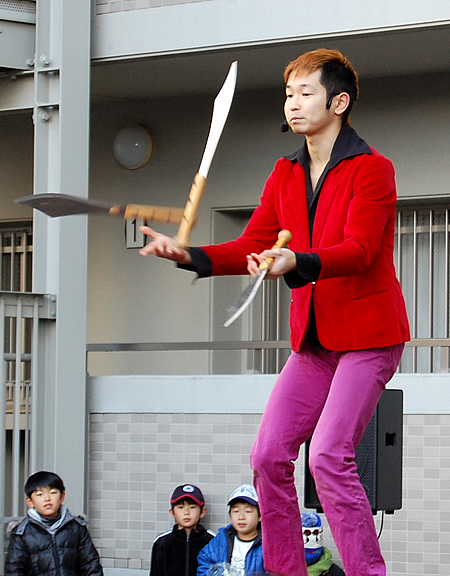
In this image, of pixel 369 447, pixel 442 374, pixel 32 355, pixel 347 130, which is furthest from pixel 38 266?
pixel 347 130

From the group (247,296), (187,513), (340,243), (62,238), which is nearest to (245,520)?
(187,513)

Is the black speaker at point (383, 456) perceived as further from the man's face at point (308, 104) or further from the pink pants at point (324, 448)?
the man's face at point (308, 104)

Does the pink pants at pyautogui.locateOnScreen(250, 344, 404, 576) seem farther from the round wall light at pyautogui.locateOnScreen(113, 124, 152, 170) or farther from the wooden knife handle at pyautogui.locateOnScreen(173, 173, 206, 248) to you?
the round wall light at pyautogui.locateOnScreen(113, 124, 152, 170)

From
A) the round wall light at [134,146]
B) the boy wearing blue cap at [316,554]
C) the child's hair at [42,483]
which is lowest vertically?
the boy wearing blue cap at [316,554]

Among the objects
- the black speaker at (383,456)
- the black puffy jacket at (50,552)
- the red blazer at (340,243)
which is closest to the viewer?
the red blazer at (340,243)

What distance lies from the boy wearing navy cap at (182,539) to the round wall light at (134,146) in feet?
10.3

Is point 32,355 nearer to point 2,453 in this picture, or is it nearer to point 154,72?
point 2,453

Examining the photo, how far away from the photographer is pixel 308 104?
11.7ft

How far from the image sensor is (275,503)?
3.55 m

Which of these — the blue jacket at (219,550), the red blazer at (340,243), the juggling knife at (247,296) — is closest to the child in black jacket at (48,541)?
the blue jacket at (219,550)

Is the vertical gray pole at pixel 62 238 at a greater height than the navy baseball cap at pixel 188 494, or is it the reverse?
the vertical gray pole at pixel 62 238

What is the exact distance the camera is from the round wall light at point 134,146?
9125 millimetres

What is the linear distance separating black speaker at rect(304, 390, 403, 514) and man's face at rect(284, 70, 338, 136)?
4.81ft

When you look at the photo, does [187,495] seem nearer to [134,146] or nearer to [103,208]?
[134,146]
